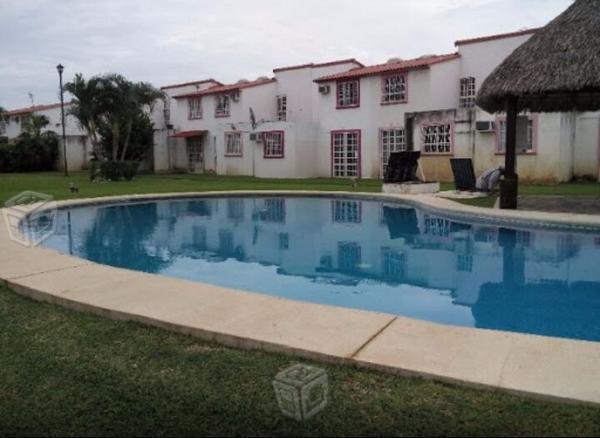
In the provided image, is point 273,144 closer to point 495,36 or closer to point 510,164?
point 495,36

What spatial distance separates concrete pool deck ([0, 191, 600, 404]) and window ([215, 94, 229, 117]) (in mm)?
27730

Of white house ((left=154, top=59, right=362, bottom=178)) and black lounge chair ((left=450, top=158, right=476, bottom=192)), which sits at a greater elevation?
white house ((left=154, top=59, right=362, bottom=178))

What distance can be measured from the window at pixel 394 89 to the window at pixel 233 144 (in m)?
9.28

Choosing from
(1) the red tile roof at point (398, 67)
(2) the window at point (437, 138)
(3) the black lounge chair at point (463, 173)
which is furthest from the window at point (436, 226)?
(1) the red tile roof at point (398, 67)

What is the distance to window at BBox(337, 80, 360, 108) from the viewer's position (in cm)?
2636

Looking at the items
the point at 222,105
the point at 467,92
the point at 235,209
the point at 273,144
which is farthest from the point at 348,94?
the point at 235,209

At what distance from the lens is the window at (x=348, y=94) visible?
86.5ft

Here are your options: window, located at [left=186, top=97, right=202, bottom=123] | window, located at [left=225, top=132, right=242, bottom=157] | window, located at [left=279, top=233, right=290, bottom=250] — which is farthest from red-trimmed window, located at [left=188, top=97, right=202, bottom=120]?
window, located at [left=279, top=233, right=290, bottom=250]

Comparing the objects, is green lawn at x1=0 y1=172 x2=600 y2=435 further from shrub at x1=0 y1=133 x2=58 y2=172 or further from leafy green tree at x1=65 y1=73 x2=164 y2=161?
shrub at x1=0 y1=133 x2=58 y2=172

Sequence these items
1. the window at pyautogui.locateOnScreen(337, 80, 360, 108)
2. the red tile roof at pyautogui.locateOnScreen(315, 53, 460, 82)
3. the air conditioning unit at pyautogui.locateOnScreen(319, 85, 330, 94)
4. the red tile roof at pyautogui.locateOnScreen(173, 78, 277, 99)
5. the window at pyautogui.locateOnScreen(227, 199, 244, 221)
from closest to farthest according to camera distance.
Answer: the window at pyautogui.locateOnScreen(227, 199, 244, 221)
the red tile roof at pyautogui.locateOnScreen(315, 53, 460, 82)
the window at pyautogui.locateOnScreen(337, 80, 360, 108)
the air conditioning unit at pyautogui.locateOnScreen(319, 85, 330, 94)
the red tile roof at pyautogui.locateOnScreen(173, 78, 277, 99)

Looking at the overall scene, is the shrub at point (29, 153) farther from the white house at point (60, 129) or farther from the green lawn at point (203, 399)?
the green lawn at point (203, 399)

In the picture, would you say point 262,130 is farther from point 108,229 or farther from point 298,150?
point 108,229

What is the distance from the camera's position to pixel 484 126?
21281 mm

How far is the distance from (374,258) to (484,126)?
14022 millimetres
